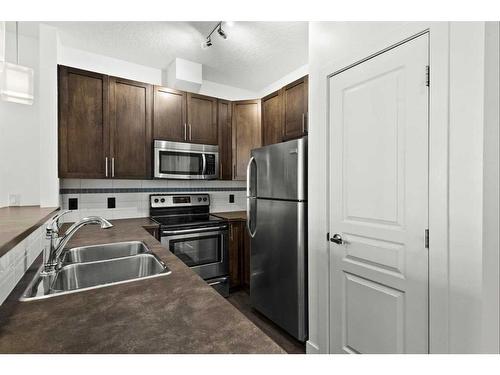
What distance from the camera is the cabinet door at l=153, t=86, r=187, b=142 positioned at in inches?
104

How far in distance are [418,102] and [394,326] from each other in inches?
45.5

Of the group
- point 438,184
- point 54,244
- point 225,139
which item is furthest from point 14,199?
point 438,184

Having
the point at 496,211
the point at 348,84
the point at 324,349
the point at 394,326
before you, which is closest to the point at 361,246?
the point at 394,326

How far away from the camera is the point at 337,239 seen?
5.30 ft

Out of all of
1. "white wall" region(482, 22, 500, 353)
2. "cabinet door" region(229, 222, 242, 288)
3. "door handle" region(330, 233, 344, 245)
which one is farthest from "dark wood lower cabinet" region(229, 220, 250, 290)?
"white wall" region(482, 22, 500, 353)

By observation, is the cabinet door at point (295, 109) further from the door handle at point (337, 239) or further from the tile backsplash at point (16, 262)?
the tile backsplash at point (16, 262)

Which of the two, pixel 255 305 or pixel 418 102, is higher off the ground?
pixel 418 102

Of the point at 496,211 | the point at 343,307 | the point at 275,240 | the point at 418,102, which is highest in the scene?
the point at 418,102

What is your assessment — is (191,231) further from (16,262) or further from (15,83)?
(15,83)

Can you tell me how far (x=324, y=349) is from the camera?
174 centimetres

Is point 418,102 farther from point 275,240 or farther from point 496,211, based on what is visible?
point 275,240

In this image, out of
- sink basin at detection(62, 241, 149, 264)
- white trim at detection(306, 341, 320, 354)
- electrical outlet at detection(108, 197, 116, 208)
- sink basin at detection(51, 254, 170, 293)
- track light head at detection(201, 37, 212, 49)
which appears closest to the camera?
sink basin at detection(51, 254, 170, 293)

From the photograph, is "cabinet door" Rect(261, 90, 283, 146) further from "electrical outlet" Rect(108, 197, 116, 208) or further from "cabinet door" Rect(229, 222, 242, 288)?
"electrical outlet" Rect(108, 197, 116, 208)

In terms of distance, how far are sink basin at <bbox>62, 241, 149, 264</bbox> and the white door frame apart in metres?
1.50
